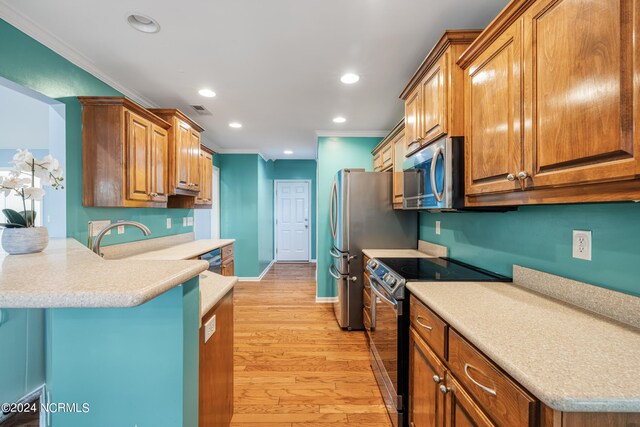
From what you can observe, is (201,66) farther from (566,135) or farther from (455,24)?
(566,135)

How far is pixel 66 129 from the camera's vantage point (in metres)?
2.02

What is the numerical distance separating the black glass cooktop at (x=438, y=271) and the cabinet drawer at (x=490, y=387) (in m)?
0.57

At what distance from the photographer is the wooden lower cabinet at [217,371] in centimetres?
119

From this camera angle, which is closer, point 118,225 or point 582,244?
point 582,244

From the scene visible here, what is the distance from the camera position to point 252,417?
5.99ft

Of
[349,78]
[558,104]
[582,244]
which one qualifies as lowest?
[582,244]

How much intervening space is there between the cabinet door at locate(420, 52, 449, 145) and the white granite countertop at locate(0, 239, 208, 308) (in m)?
1.46

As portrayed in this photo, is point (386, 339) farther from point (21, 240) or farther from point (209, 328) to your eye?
point (21, 240)

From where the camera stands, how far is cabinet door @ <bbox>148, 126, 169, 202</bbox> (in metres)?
2.51

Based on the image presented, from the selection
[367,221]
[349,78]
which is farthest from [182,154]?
[367,221]

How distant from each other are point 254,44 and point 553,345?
2.18 m

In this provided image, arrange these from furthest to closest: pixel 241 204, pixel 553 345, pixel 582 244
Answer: pixel 241 204, pixel 582 244, pixel 553 345

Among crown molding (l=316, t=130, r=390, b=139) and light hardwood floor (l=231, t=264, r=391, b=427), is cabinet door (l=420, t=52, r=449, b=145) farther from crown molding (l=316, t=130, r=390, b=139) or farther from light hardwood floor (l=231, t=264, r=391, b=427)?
crown molding (l=316, t=130, r=390, b=139)

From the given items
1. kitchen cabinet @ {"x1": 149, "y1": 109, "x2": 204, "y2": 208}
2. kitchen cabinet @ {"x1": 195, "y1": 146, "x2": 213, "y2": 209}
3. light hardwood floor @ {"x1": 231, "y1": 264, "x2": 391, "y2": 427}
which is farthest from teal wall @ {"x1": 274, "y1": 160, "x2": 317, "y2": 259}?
light hardwood floor @ {"x1": 231, "y1": 264, "x2": 391, "y2": 427}
